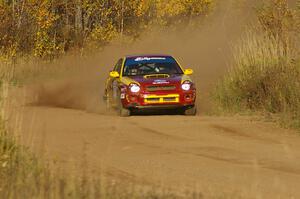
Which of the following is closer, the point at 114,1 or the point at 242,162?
the point at 242,162

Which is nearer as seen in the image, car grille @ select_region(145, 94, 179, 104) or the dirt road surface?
the dirt road surface

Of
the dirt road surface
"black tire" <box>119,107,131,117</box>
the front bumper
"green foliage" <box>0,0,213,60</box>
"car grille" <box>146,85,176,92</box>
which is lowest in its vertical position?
the dirt road surface

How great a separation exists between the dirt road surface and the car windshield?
1.54m

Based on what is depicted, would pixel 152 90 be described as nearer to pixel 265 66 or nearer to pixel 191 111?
pixel 191 111

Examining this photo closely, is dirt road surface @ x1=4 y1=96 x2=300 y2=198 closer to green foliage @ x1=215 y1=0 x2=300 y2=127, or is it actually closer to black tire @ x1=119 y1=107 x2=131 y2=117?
black tire @ x1=119 y1=107 x2=131 y2=117

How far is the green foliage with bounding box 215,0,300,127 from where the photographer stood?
18.6m

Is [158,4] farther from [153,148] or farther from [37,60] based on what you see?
[153,148]

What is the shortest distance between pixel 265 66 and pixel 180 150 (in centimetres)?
751

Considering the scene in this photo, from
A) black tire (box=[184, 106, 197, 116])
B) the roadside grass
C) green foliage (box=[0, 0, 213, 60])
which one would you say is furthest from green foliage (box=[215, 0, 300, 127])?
green foliage (box=[0, 0, 213, 60])

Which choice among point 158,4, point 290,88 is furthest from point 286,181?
point 158,4

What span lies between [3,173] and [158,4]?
45961 millimetres

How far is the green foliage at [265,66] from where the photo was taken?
1863 centimetres

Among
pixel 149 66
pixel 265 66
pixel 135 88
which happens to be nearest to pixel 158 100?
pixel 135 88

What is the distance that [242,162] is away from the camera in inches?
452
